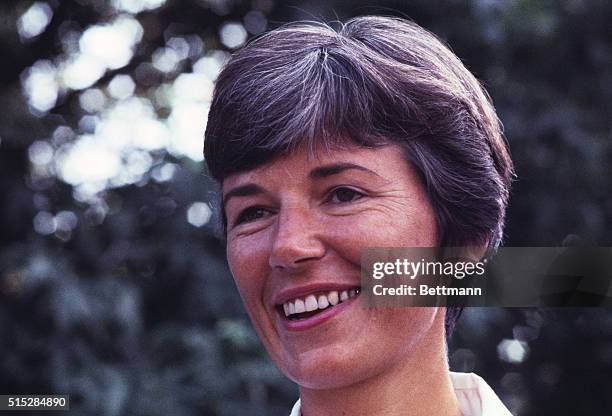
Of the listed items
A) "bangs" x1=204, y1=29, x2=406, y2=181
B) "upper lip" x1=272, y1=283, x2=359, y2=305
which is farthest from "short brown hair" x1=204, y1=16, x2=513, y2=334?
"upper lip" x1=272, y1=283, x2=359, y2=305

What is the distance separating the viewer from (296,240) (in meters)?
0.87

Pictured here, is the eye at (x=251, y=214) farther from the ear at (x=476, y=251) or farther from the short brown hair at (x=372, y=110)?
the ear at (x=476, y=251)

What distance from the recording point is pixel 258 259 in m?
0.92

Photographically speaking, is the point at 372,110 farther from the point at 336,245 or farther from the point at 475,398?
the point at 475,398

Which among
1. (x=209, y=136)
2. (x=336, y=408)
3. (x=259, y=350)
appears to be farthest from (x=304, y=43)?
(x=259, y=350)

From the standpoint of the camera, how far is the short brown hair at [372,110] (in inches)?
35.2

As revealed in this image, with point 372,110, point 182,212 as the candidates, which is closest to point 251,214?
point 372,110

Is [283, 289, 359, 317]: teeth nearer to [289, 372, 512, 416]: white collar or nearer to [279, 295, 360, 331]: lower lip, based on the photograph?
[279, 295, 360, 331]: lower lip

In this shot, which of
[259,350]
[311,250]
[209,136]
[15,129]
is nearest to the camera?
[311,250]

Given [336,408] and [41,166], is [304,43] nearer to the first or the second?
[336,408]

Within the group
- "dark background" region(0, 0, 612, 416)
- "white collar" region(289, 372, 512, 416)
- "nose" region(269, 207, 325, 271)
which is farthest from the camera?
"dark background" region(0, 0, 612, 416)

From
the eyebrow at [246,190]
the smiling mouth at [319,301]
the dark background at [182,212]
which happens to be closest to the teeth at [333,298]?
the smiling mouth at [319,301]

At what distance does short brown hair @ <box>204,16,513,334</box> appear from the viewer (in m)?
0.90

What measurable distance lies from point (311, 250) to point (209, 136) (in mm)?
171
